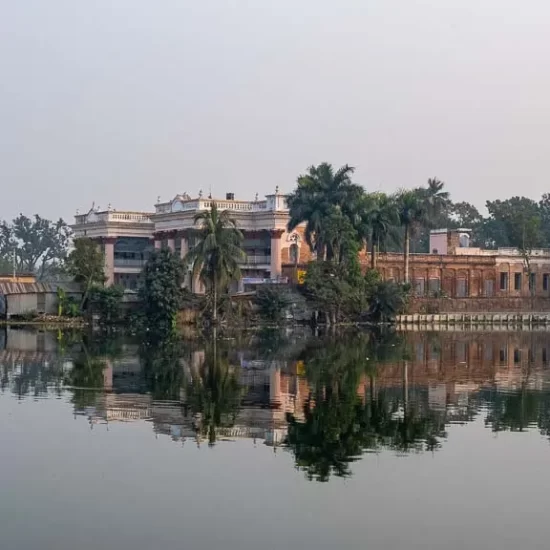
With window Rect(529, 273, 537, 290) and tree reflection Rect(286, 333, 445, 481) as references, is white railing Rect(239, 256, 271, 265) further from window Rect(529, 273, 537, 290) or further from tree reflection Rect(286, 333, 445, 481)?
tree reflection Rect(286, 333, 445, 481)

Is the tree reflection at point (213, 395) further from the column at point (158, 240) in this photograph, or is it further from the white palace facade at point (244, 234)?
the column at point (158, 240)

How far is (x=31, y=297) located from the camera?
6500cm

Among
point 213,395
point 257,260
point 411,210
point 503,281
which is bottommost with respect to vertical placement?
point 213,395

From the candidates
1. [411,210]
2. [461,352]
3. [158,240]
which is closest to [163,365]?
[461,352]

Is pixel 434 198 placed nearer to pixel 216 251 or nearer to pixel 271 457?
pixel 216 251

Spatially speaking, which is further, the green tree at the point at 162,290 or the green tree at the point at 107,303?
the green tree at the point at 107,303

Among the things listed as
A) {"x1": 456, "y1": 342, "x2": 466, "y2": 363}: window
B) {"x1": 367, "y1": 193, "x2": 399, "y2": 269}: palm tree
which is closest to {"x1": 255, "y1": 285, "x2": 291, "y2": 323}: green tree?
{"x1": 367, "y1": 193, "x2": 399, "y2": 269}: palm tree

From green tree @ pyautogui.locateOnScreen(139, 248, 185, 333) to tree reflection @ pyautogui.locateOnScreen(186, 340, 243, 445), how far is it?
18408 mm

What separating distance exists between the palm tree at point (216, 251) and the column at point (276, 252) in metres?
11.5

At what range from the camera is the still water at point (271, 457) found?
15008 mm

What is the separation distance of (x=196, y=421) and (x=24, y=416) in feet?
13.3

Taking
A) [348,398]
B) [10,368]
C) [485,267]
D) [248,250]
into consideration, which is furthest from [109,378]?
[485,267]

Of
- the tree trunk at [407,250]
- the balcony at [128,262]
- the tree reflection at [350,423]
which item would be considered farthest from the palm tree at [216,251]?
the balcony at [128,262]

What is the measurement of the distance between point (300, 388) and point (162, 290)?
29.2 meters
